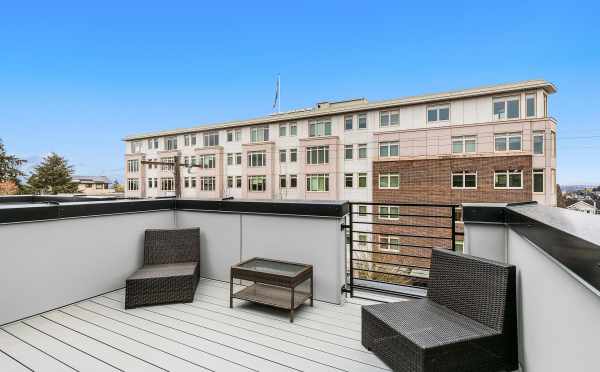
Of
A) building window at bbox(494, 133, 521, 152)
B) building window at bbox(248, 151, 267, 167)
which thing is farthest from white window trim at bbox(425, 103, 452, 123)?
building window at bbox(248, 151, 267, 167)

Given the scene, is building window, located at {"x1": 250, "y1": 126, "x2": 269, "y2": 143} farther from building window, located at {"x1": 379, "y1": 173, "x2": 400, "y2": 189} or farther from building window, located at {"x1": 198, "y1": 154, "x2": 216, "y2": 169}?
building window, located at {"x1": 379, "y1": 173, "x2": 400, "y2": 189}

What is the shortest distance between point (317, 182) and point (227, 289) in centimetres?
2000

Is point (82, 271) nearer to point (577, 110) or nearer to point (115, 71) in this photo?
point (577, 110)

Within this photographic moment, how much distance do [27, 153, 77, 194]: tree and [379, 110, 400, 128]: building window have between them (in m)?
41.1

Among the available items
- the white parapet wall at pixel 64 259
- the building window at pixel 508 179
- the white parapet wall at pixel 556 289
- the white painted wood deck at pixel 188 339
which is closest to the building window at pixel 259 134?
the building window at pixel 508 179

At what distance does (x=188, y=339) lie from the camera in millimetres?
2660

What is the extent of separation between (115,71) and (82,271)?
34.4 m

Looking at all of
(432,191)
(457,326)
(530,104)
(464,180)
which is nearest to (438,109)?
(530,104)

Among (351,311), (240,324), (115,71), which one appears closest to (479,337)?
(351,311)

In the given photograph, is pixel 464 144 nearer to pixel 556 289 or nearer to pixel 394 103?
pixel 394 103

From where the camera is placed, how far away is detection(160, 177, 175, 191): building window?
3139 centimetres

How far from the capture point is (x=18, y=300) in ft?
10.0

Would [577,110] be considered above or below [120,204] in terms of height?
above

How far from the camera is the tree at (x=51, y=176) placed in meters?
37.2
